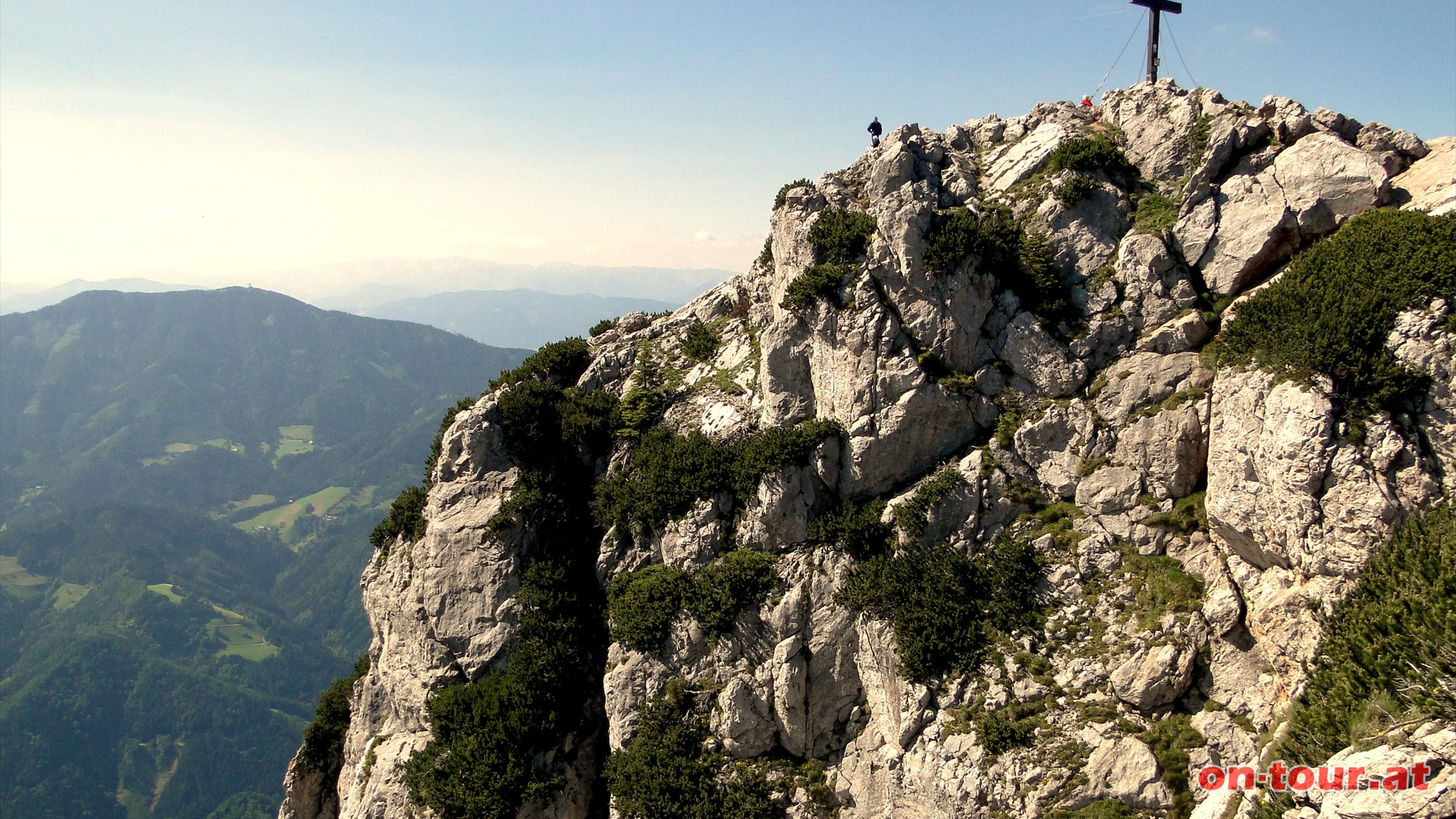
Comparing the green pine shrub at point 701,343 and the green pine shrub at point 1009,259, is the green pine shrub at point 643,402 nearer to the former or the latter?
the green pine shrub at point 701,343

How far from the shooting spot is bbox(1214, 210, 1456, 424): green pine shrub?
19.7 metres

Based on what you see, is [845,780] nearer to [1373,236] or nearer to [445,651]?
[445,651]

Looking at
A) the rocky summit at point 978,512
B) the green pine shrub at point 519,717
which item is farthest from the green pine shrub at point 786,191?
the green pine shrub at point 519,717

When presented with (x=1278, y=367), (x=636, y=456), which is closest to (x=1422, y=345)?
(x=1278, y=367)

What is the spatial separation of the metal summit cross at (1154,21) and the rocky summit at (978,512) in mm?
2144

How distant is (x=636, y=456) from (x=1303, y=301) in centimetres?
2645

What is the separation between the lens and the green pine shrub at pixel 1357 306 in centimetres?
1966

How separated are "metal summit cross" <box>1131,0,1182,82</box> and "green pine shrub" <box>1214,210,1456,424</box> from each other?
13157mm

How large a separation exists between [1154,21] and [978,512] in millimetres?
24740

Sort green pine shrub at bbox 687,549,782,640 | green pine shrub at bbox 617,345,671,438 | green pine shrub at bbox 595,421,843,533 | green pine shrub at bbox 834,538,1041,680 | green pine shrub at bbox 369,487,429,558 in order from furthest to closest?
green pine shrub at bbox 369,487,429,558, green pine shrub at bbox 617,345,671,438, green pine shrub at bbox 595,421,843,533, green pine shrub at bbox 687,549,782,640, green pine shrub at bbox 834,538,1041,680

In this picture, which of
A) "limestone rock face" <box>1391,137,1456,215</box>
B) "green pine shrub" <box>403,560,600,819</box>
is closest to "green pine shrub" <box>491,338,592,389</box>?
"green pine shrub" <box>403,560,600,819</box>

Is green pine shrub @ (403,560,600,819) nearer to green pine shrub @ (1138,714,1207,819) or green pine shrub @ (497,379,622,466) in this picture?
green pine shrub @ (497,379,622,466)

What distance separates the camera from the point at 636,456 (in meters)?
33.7

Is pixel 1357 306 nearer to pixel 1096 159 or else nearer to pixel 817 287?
pixel 1096 159
